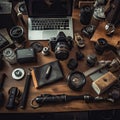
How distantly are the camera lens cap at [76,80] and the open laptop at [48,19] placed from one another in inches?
11.3

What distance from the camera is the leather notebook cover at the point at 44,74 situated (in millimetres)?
1334

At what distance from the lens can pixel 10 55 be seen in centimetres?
136

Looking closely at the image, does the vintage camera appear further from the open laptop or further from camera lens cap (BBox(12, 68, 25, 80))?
camera lens cap (BBox(12, 68, 25, 80))

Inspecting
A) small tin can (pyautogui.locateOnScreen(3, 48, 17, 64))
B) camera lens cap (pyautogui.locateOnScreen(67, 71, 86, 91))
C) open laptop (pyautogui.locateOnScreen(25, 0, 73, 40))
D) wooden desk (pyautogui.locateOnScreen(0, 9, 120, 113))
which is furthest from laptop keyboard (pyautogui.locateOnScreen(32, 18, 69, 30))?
camera lens cap (pyautogui.locateOnScreen(67, 71, 86, 91))

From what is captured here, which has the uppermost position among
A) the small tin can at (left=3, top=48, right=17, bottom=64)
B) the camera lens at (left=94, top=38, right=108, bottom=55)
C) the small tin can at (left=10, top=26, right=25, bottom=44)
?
the small tin can at (left=10, top=26, right=25, bottom=44)

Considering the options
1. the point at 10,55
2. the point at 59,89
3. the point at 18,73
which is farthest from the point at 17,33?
the point at 59,89

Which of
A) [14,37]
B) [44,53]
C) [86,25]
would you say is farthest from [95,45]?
[14,37]

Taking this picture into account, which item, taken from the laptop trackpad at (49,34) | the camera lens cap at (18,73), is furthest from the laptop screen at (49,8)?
the camera lens cap at (18,73)

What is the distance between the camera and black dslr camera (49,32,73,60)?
4.29ft

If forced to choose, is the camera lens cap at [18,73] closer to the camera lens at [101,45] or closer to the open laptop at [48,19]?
the open laptop at [48,19]

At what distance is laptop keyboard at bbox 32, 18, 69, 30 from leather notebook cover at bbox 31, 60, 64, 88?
248 mm

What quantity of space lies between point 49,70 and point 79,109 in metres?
0.29

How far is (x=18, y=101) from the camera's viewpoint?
1293mm

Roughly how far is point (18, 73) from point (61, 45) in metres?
0.32
